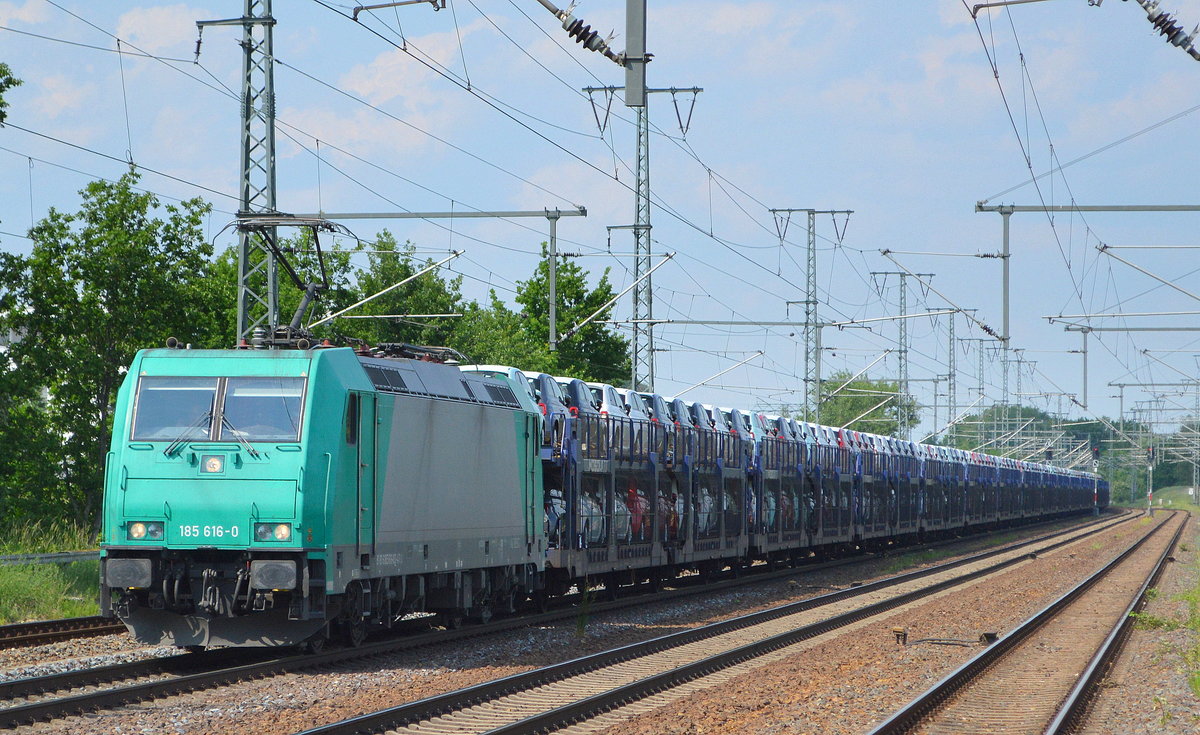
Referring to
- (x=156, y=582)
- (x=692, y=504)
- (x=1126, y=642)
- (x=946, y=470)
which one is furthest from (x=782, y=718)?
(x=946, y=470)

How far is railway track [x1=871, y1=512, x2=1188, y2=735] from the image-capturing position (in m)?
12.5

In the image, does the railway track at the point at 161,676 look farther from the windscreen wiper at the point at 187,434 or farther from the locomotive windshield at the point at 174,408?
the locomotive windshield at the point at 174,408

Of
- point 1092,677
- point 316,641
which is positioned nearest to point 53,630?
point 316,641

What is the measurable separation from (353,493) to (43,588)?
703cm

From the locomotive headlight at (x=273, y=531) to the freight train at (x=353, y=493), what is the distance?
14mm

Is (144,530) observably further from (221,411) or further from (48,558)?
(48,558)

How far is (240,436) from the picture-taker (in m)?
14.4

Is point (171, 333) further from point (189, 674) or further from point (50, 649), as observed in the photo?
point (189, 674)

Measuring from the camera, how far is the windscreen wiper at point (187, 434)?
47.4 feet

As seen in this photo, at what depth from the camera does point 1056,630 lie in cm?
2134

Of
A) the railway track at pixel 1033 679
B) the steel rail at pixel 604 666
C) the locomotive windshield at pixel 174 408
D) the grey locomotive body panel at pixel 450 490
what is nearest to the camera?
the steel rail at pixel 604 666

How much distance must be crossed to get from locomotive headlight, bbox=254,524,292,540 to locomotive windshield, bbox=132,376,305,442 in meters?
0.88

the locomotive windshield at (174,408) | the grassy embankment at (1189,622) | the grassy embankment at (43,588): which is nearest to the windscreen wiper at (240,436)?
the locomotive windshield at (174,408)

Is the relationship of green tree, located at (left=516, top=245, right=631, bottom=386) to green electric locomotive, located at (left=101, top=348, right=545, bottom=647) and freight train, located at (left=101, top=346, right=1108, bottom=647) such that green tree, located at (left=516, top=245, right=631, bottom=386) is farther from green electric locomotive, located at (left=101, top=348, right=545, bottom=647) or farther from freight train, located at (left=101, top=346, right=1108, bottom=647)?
green electric locomotive, located at (left=101, top=348, right=545, bottom=647)
